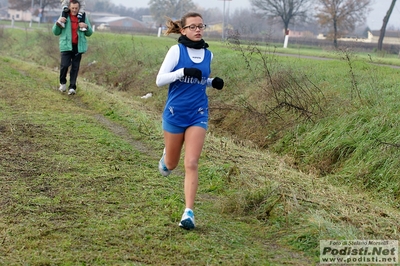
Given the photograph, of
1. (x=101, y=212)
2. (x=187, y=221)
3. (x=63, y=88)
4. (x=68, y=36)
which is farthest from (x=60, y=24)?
(x=187, y=221)

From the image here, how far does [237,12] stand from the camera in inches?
4899

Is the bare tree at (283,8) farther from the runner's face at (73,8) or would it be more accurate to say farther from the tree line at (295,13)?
the runner's face at (73,8)

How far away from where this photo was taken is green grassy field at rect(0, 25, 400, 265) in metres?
5.34

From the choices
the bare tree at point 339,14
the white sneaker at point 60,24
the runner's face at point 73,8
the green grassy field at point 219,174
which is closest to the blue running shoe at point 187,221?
the green grassy field at point 219,174

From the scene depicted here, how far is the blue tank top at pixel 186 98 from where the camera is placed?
19.6ft

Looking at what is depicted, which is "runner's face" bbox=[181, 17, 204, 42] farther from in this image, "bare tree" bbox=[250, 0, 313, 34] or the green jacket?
"bare tree" bbox=[250, 0, 313, 34]

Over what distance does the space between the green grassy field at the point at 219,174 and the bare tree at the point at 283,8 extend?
188ft

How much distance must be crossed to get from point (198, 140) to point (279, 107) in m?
6.83

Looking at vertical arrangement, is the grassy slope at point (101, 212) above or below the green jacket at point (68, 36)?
below

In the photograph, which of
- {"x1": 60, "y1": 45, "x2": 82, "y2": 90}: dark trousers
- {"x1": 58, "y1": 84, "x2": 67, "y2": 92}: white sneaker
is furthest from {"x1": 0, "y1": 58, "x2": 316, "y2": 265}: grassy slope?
{"x1": 58, "y1": 84, "x2": 67, "y2": 92}: white sneaker

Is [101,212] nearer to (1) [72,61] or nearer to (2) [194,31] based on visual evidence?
(2) [194,31]

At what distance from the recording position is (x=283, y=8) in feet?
239

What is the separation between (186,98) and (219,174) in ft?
7.12

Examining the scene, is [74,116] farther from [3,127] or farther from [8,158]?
[8,158]
